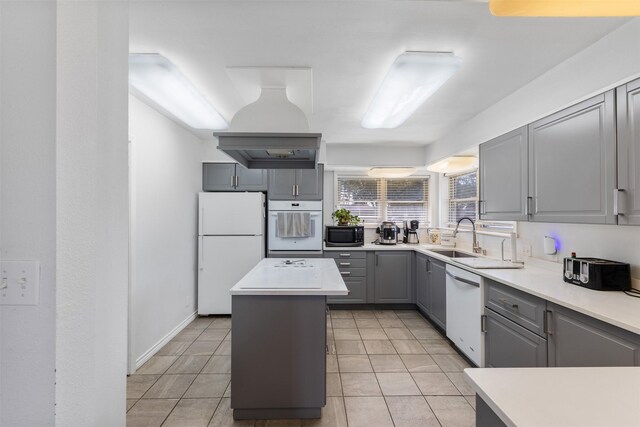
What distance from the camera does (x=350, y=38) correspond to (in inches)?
75.9

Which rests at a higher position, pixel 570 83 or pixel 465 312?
pixel 570 83

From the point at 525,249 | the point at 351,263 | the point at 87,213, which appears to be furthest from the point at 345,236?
the point at 87,213

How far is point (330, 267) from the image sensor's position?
3105 millimetres

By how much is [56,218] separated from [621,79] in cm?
271

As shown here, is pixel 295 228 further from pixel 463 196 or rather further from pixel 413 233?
pixel 463 196

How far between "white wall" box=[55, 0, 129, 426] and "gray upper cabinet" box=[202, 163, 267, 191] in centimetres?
331

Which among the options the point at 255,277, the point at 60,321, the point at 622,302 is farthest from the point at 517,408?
the point at 255,277

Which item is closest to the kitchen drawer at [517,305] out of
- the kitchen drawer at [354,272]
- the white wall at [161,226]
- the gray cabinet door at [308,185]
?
the kitchen drawer at [354,272]

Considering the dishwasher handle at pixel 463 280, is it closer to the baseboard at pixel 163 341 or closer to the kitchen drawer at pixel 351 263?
the kitchen drawer at pixel 351 263

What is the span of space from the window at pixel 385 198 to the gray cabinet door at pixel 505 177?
7.10 ft

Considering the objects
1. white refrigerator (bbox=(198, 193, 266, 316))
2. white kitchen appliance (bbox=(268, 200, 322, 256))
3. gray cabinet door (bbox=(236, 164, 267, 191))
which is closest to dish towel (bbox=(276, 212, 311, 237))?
white kitchen appliance (bbox=(268, 200, 322, 256))

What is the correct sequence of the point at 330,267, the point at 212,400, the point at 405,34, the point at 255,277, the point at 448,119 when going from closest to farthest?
the point at 405,34 → the point at 212,400 → the point at 255,277 → the point at 330,267 → the point at 448,119

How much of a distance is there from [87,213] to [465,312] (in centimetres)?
295

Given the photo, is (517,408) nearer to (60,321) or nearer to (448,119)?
(60,321)
